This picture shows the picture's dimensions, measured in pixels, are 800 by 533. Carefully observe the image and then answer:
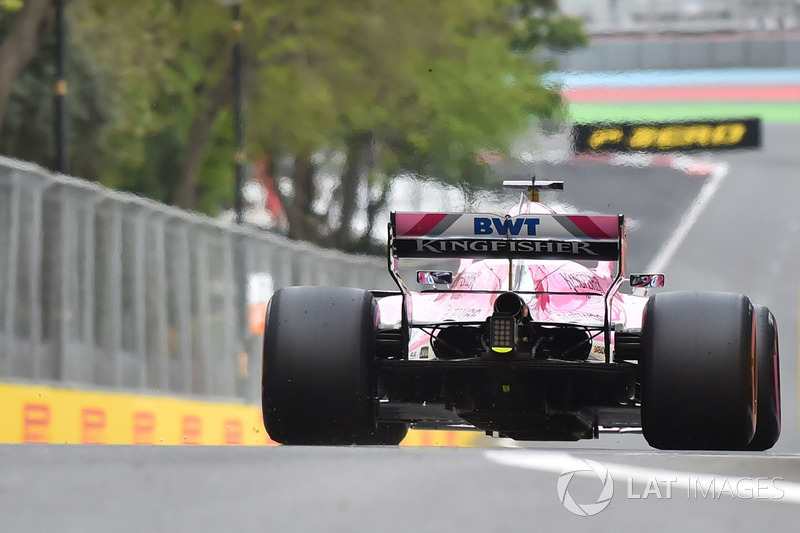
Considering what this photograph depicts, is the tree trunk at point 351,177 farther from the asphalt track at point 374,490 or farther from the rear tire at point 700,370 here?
the asphalt track at point 374,490

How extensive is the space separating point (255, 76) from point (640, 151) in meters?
15.3

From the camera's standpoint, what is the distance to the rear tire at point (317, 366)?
396 inches

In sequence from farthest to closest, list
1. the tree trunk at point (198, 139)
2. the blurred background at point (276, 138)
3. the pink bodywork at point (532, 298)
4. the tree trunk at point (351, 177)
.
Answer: the tree trunk at point (198, 139)
the tree trunk at point (351, 177)
the blurred background at point (276, 138)
the pink bodywork at point (532, 298)

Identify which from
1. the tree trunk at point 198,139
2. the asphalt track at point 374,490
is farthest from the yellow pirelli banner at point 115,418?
the tree trunk at point 198,139

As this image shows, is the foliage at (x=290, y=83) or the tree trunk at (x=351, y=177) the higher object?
the foliage at (x=290, y=83)

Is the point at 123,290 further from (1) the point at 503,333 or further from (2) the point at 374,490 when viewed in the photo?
(2) the point at 374,490

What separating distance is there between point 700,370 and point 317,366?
1820 mm

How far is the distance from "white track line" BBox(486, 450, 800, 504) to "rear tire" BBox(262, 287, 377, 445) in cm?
200

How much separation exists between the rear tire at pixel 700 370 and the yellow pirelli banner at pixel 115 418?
5.25 metres

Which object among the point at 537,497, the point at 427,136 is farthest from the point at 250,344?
the point at 537,497

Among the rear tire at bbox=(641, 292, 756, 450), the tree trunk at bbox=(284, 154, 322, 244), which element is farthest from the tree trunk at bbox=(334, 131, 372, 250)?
the rear tire at bbox=(641, 292, 756, 450)

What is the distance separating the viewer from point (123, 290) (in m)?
17.8

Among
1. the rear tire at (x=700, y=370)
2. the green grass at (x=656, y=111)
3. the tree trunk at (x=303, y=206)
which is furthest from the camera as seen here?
the tree trunk at (x=303, y=206)

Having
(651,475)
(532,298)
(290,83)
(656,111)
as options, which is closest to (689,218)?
(290,83)
